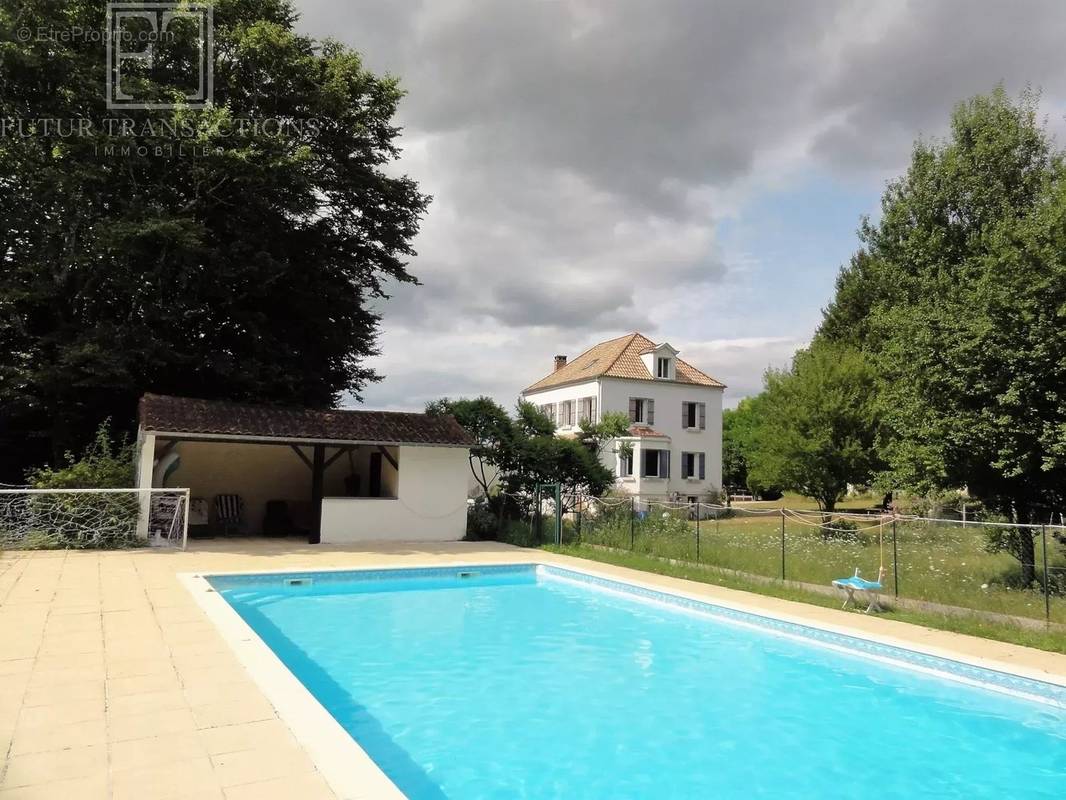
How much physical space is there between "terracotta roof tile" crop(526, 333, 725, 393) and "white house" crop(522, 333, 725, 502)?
0.19 feet

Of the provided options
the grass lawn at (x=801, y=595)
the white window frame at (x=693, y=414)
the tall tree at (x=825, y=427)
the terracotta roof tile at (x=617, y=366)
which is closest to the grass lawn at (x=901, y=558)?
the grass lawn at (x=801, y=595)

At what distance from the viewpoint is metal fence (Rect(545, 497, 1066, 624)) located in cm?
886

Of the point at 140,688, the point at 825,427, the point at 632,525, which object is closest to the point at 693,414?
the point at 825,427

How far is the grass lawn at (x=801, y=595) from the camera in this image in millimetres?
7750

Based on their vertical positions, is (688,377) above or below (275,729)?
above

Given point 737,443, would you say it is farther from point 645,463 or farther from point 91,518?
point 91,518

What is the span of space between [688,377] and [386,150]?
21.9m

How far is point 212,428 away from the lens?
14.8 m

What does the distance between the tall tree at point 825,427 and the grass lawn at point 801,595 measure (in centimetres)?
1057

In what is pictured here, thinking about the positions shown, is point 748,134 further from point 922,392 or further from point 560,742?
point 560,742

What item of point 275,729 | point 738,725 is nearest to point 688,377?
point 738,725

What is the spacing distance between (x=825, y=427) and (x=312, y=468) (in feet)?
54.5

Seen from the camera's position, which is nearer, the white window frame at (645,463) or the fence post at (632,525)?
the fence post at (632,525)

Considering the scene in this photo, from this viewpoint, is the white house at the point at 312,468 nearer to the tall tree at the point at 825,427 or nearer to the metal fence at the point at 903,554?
the metal fence at the point at 903,554
